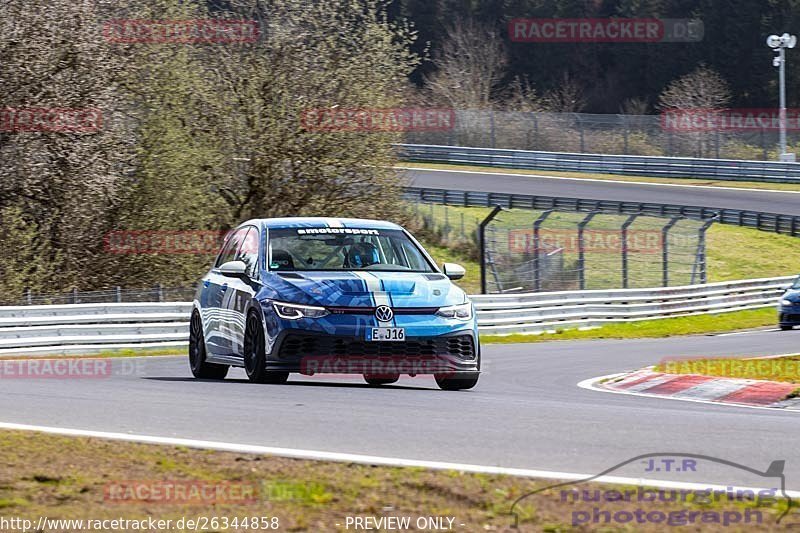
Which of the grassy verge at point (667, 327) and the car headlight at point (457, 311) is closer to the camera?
the car headlight at point (457, 311)

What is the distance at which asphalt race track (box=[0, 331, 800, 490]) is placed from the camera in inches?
285

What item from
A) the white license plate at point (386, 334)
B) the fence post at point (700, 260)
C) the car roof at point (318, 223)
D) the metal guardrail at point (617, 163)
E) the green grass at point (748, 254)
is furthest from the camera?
the metal guardrail at point (617, 163)

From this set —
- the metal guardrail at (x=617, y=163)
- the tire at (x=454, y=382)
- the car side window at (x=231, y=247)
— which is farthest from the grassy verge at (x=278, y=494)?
the metal guardrail at (x=617, y=163)

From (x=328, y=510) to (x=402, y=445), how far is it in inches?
73.9

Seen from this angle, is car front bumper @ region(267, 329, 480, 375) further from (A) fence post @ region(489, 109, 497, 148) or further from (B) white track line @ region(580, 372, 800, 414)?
(A) fence post @ region(489, 109, 497, 148)

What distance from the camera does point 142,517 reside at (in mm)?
5426

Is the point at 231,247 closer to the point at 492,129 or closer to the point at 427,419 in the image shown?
the point at 427,419

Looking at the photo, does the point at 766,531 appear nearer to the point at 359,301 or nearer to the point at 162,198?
the point at 359,301

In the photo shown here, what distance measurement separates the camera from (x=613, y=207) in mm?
44125

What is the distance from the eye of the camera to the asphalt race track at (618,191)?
164 feet

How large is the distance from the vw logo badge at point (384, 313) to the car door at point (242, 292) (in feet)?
4.06

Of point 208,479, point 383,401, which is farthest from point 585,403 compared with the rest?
point 208,479

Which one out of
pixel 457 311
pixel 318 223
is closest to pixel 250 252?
pixel 318 223

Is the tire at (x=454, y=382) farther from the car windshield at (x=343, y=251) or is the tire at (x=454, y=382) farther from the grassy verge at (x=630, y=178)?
the grassy verge at (x=630, y=178)
